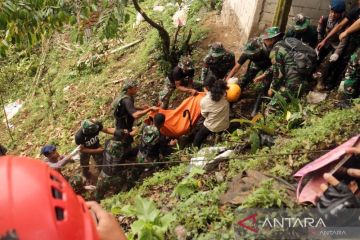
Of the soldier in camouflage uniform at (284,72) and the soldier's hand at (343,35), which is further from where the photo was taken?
the soldier's hand at (343,35)

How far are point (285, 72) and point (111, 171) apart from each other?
121 inches

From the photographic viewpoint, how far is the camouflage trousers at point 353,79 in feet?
17.8

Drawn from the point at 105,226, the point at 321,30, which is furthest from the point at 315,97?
the point at 105,226

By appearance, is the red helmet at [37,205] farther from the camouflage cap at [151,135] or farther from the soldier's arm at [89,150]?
the soldier's arm at [89,150]

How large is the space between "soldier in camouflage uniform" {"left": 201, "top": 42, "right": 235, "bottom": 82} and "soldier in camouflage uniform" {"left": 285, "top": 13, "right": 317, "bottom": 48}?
3.70 feet

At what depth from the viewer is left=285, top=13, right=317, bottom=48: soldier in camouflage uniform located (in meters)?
6.43

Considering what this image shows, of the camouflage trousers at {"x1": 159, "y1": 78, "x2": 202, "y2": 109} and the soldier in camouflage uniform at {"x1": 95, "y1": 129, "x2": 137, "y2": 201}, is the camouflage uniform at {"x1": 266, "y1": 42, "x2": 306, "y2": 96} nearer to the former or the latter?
the camouflage trousers at {"x1": 159, "y1": 78, "x2": 202, "y2": 109}

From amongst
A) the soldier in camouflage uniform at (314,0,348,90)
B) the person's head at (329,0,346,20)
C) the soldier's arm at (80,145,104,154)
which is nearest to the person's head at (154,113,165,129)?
the soldier's arm at (80,145,104,154)

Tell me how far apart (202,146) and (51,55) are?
28.1ft

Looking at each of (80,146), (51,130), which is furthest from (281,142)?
(51,130)

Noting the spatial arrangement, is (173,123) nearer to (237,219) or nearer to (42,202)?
(237,219)

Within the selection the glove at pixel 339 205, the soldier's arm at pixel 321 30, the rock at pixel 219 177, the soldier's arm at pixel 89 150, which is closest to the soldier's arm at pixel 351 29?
the soldier's arm at pixel 321 30

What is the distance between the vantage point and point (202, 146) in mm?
6402

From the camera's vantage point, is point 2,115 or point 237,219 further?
point 2,115
